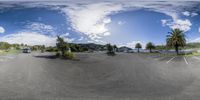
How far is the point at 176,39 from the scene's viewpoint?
3.24 meters

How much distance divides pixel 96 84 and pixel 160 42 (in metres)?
0.81

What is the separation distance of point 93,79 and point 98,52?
31 centimetres

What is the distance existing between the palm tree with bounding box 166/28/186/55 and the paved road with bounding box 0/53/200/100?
0.20m

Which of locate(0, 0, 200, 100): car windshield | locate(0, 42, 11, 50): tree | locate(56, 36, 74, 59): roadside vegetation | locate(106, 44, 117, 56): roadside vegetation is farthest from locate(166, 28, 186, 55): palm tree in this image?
locate(0, 42, 11, 50): tree

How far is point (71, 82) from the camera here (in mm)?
3209

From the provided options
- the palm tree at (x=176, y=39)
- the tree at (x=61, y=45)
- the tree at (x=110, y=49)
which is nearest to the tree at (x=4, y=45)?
the tree at (x=61, y=45)

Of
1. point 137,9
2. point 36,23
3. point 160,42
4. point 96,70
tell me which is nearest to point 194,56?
point 160,42

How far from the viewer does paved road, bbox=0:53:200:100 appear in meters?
3.19

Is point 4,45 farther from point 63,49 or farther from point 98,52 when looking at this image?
point 98,52

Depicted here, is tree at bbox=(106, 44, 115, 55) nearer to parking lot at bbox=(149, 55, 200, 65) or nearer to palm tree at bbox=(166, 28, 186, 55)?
parking lot at bbox=(149, 55, 200, 65)

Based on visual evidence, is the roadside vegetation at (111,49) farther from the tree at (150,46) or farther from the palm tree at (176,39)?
the palm tree at (176,39)

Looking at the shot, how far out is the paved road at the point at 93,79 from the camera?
10.5 ft

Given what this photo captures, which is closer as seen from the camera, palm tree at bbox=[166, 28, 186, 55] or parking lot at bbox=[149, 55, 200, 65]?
palm tree at bbox=[166, 28, 186, 55]

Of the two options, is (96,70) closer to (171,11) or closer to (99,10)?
(99,10)
